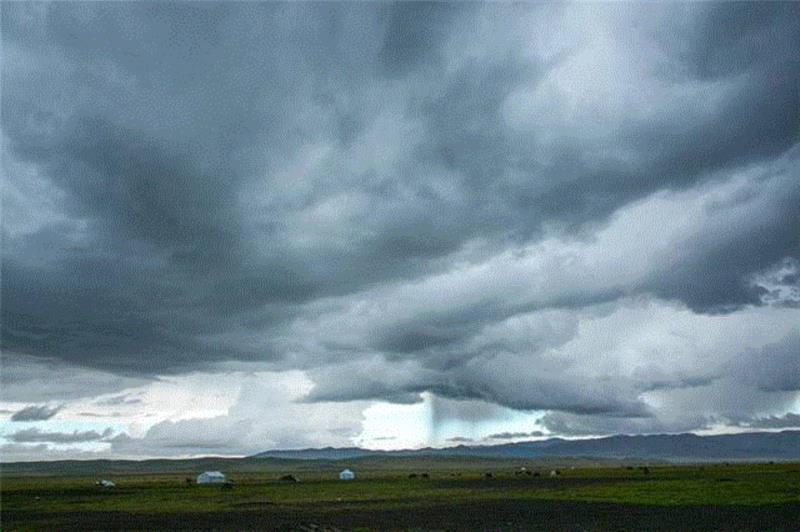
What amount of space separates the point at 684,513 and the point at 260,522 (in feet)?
118

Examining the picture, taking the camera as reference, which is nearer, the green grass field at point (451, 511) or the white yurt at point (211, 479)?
the green grass field at point (451, 511)

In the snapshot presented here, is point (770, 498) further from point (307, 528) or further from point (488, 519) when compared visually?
point (307, 528)

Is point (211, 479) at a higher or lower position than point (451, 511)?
lower

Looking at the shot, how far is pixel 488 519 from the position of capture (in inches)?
2270

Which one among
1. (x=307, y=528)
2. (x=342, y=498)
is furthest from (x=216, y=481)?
(x=307, y=528)

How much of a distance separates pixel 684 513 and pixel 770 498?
1845 cm

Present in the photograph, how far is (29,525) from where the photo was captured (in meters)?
61.4

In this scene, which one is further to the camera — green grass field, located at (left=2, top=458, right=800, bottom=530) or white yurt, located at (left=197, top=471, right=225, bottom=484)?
white yurt, located at (left=197, top=471, right=225, bottom=484)

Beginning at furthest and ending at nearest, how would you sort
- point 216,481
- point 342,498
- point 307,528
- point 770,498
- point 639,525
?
point 216,481
point 342,498
point 770,498
point 639,525
point 307,528

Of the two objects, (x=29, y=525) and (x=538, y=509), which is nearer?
(x=29, y=525)

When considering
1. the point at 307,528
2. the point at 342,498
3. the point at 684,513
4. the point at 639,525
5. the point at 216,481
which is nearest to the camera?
the point at 307,528

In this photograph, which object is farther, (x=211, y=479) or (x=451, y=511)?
(x=211, y=479)

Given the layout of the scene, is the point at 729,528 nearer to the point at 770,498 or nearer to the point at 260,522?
the point at 770,498

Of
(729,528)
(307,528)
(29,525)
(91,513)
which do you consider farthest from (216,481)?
(729,528)
